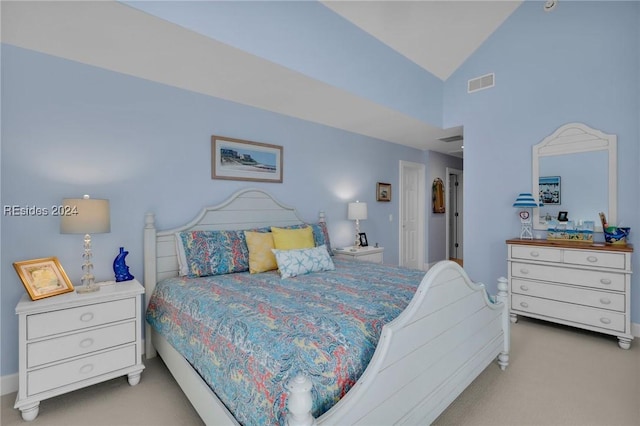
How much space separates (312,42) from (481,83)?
2.48 meters

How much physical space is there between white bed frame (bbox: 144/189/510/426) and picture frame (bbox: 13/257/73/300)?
0.58 meters

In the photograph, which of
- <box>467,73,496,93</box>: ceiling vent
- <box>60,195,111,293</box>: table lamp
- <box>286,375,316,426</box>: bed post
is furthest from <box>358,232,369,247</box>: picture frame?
<box>286,375,316,426</box>: bed post

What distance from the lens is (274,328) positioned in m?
1.44

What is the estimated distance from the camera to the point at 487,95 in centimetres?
395

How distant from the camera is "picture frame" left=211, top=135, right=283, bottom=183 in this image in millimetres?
3098

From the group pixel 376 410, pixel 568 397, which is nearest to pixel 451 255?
pixel 568 397

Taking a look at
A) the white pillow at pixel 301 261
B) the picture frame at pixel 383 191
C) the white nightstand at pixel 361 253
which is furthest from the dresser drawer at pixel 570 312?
the picture frame at pixel 383 191

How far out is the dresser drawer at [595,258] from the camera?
275 centimetres

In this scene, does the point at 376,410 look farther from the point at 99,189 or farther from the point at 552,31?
the point at 552,31

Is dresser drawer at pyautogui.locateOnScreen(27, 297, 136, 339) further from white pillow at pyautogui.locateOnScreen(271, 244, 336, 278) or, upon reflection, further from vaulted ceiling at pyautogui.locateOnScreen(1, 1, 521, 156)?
vaulted ceiling at pyautogui.locateOnScreen(1, 1, 521, 156)

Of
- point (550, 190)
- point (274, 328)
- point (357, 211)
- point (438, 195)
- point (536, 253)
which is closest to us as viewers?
point (274, 328)

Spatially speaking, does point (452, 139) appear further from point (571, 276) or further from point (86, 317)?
point (86, 317)

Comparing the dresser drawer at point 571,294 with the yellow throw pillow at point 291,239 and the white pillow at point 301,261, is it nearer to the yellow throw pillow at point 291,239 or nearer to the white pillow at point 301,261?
the white pillow at point 301,261

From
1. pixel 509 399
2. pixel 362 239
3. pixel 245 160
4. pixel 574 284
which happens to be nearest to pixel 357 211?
pixel 362 239
